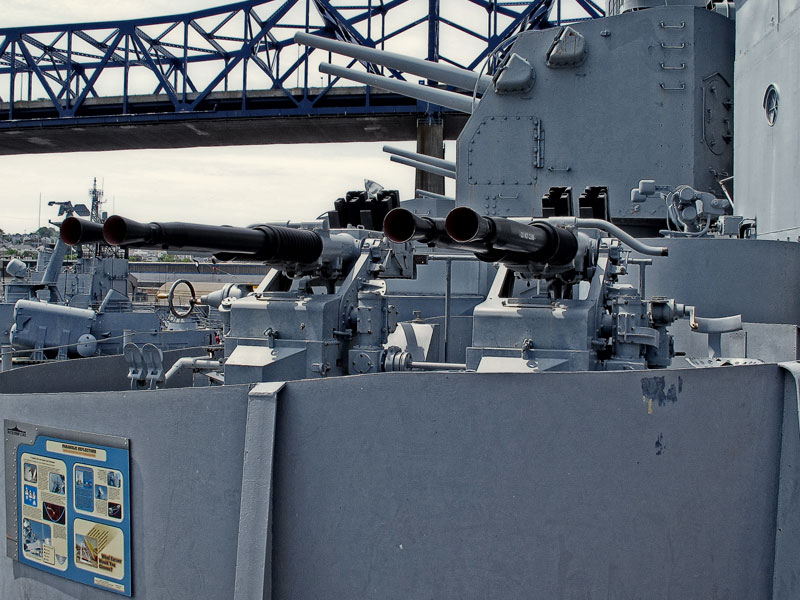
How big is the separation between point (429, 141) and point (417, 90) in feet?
61.2

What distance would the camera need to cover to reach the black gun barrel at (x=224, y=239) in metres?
3.09

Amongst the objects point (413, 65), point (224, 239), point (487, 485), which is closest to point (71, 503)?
point (224, 239)

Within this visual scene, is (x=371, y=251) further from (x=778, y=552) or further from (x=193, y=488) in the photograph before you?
(x=778, y=552)

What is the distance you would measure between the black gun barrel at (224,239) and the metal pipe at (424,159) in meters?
5.86

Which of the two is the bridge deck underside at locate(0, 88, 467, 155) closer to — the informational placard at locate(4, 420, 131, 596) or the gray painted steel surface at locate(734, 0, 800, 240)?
the gray painted steel surface at locate(734, 0, 800, 240)

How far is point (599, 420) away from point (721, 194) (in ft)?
16.8

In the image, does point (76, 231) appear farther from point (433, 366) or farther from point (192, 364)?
point (433, 366)

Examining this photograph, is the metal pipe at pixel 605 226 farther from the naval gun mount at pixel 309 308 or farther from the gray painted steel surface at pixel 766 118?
the gray painted steel surface at pixel 766 118

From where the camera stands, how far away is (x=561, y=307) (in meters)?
3.72

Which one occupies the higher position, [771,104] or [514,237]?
[771,104]

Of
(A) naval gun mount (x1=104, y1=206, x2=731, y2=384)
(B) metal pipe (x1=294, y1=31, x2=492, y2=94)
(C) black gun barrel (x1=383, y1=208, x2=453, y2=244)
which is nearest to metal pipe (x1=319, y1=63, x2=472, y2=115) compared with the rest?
(B) metal pipe (x1=294, y1=31, x2=492, y2=94)

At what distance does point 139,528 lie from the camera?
287 centimetres

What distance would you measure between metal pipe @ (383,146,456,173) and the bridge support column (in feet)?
51.4

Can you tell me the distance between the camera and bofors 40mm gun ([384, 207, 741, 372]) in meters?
3.22
